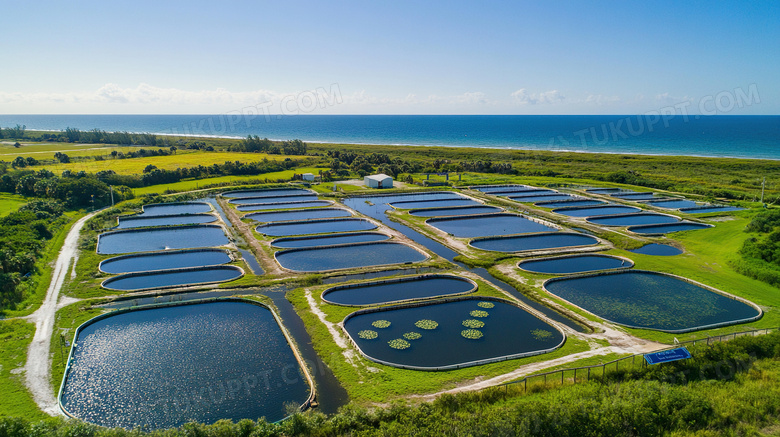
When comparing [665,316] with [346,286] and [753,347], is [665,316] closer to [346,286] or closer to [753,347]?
[753,347]

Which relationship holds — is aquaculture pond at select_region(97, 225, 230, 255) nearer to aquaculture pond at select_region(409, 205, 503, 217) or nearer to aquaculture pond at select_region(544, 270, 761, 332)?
aquaculture pond at select_region(409, 205, 503, 217)

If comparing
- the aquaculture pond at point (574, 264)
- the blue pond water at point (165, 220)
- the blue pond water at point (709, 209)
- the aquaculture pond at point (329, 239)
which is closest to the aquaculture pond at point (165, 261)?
the aquaculture pond at point (329, 239)

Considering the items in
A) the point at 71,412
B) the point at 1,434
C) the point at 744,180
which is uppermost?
the point at 744,180

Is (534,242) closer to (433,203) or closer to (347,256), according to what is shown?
(347,256)

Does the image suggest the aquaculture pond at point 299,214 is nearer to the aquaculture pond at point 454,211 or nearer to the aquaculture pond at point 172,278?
the aquaculture pond at point 454,211

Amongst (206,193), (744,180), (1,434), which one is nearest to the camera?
(1,434)

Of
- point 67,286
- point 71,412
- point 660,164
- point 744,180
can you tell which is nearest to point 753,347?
point 71,412
